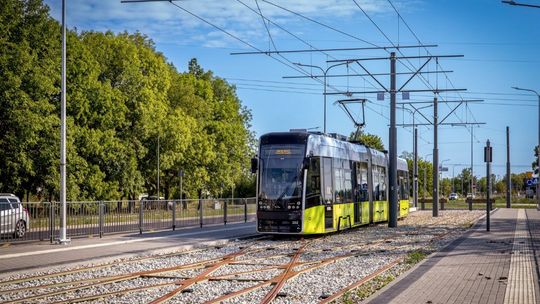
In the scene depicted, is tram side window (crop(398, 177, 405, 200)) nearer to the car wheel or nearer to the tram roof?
the tram roof

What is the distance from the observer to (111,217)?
2628cm

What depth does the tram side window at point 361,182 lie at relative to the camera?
3008 centimetres

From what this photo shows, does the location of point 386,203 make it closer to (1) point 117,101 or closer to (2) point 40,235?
(2) point 40,235

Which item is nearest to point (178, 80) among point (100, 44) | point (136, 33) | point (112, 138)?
point (136, 33)

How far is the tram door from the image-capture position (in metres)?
25.4

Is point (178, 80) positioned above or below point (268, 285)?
above

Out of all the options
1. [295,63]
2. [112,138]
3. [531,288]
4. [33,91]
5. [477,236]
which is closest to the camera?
[531,288]

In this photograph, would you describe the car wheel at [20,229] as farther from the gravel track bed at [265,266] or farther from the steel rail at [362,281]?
the steel rail at [362,281]

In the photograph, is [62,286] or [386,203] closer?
[62,286]

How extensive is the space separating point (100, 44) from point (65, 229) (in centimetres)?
3546

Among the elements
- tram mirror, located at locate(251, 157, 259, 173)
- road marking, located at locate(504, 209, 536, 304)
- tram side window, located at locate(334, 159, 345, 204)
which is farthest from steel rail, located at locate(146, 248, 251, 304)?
tram side window, located at locate(334, 159, 345, 204)

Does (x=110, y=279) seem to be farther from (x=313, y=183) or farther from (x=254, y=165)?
(x=313, y=183)

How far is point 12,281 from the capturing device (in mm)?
13867

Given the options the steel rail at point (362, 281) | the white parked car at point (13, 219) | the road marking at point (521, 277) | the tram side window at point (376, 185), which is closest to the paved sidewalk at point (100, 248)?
the white parked car at point (13, 219)
